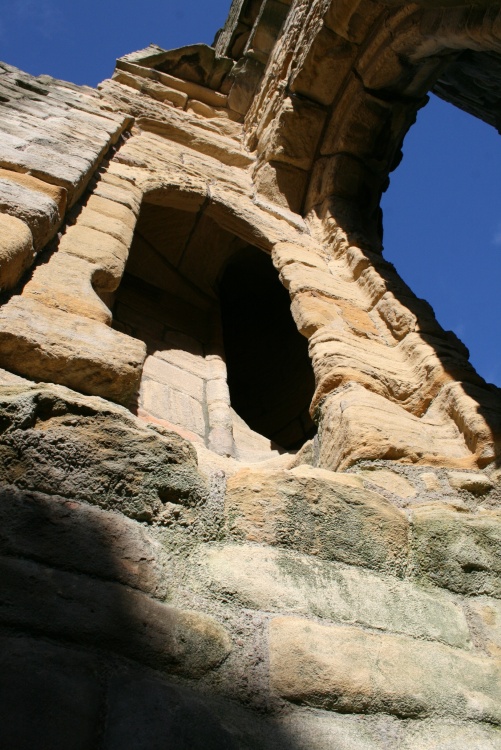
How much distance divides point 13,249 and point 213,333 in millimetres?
2334

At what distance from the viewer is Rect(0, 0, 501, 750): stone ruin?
1066 millimetres

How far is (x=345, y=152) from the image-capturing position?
15.9 feet

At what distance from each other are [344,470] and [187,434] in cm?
97

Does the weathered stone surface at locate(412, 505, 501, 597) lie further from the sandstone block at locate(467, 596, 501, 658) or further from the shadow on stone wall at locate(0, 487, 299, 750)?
the shadow on stone wall at locate(0, 487, 299, 750)

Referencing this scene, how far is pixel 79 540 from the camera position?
119 centimetres

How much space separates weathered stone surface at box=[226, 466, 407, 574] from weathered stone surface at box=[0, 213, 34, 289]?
1.06 m

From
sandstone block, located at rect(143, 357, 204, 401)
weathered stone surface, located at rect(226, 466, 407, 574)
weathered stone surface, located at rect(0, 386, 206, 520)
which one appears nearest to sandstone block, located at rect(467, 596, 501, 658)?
weathered stone surface, located at rect(226, 466, 407, 574)

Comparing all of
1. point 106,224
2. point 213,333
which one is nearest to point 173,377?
point 106,224

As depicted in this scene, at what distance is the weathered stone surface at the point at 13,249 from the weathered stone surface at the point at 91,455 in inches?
28.0

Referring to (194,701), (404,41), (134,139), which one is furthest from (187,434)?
(404,41)

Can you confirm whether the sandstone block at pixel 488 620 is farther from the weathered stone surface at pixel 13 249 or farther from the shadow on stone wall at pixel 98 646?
the weathered stone surface at pixel 13 249

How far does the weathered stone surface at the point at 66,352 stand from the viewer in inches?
72.0

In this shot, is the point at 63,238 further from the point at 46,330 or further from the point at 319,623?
the point at 319,623

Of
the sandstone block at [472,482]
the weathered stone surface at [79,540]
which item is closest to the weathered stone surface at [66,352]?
the weathered stone surface at [79,540]
